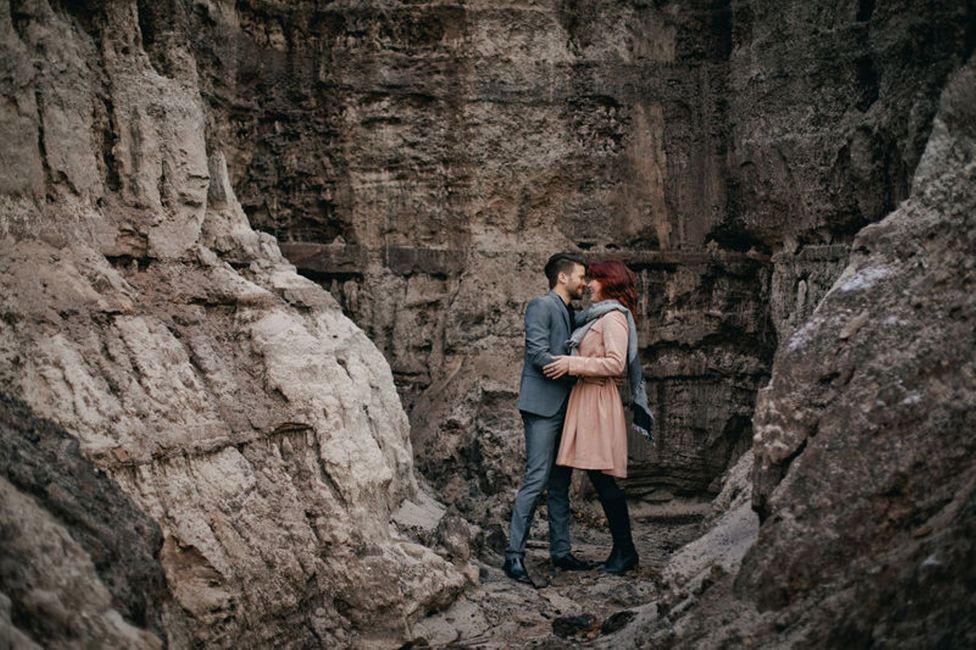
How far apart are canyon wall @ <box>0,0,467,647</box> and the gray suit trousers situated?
70 cm

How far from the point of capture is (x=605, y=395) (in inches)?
244

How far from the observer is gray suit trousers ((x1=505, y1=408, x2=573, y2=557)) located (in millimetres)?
6207

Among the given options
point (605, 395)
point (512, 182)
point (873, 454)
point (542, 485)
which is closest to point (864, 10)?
point (512, 182)

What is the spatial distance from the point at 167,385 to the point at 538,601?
2320 mm

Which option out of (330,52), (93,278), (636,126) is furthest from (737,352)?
(93,278)

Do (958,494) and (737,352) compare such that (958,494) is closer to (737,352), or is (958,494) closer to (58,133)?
(58,133)

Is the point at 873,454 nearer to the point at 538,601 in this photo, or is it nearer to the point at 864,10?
the point at 538,601

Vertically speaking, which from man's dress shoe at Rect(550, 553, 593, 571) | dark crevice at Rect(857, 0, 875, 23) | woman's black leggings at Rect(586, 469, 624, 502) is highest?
dark crevice at Rect(857, 0, 875, 23)

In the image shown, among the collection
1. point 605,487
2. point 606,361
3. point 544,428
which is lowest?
point 605,487

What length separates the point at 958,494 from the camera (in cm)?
368

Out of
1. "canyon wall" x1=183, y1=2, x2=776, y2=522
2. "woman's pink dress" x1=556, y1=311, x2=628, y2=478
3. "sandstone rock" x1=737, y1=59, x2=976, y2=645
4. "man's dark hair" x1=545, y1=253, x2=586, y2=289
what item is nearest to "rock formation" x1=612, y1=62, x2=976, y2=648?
"sandstone rock" x1=737, y1=59, x2=976, y2=645

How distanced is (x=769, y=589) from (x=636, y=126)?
5.24m

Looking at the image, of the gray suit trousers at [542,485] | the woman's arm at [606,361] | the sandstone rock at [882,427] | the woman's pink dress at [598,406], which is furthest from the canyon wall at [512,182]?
the sandstone rock at [882,427]

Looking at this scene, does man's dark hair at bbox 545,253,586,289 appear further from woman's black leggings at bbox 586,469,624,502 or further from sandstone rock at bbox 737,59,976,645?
sandstone rock at bbox 737,59,976,645
